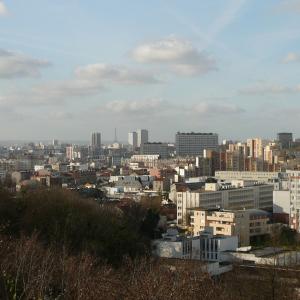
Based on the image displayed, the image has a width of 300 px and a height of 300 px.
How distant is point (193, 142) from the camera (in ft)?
243

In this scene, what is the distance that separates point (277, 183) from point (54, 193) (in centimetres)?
1777

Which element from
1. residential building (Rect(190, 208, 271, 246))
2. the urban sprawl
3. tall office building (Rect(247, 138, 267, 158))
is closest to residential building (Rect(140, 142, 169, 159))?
the urban sprawl

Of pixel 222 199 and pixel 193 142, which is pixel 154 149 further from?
pixel 222 199

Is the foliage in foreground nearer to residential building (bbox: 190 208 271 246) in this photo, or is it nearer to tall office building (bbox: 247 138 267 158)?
residential building (bbox: 190 208 271 246)

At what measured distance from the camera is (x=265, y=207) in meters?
29.0

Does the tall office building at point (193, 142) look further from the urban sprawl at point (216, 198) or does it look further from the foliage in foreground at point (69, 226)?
the foliage in foreground at point (69, 226)

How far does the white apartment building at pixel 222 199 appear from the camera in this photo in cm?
2498

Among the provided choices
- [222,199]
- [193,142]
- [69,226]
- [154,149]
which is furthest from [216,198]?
[154,149]

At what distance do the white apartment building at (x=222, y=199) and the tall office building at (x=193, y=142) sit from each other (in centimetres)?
4353

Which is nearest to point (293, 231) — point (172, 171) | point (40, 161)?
point (172, 171)

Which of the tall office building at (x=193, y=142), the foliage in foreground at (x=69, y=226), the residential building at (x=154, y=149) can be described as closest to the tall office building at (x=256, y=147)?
the tall office building at (x=193, y=142)

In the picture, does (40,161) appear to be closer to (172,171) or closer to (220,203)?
(172,171)

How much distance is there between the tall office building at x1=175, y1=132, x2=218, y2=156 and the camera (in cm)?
7350

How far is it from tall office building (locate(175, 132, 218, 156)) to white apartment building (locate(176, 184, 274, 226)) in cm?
4353
